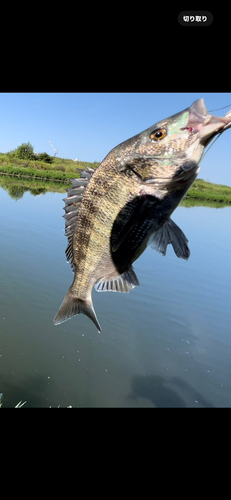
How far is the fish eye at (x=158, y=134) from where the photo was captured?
4.35ft

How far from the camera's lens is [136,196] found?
4.47 feet

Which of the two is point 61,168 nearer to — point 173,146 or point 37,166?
point 37,166

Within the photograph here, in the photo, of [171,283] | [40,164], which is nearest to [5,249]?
[171,283]

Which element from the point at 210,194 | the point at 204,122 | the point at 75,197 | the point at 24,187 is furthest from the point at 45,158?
the point at 204,122

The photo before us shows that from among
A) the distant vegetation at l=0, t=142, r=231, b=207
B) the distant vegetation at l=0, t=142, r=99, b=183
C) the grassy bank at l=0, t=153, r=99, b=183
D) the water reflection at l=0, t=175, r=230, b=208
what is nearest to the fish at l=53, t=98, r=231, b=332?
the water reflection at l=0, t=175, r=230, b=208

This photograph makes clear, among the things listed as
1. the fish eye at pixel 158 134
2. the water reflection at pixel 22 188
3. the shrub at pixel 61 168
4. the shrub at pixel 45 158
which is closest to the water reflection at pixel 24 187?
the water reflection at pixel 22 188

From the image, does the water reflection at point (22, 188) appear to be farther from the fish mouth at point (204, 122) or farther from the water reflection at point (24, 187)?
the fish mouth at point (204, 122)

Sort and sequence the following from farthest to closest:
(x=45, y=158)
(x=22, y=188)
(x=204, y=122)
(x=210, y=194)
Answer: (x=210, y=194) → (x=45, y=158) → (x=22, y=188) → (x=204, y=122)

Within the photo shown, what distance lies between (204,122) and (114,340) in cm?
720

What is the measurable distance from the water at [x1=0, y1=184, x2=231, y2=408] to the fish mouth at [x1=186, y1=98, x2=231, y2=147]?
5.78 metres

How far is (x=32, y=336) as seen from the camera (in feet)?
24.3

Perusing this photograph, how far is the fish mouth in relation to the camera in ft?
3.51

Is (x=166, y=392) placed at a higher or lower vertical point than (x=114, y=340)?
lower

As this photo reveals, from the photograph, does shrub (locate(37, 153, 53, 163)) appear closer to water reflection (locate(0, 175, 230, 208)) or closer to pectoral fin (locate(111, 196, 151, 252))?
water reflection (locate(0, 175, 230, 208))
